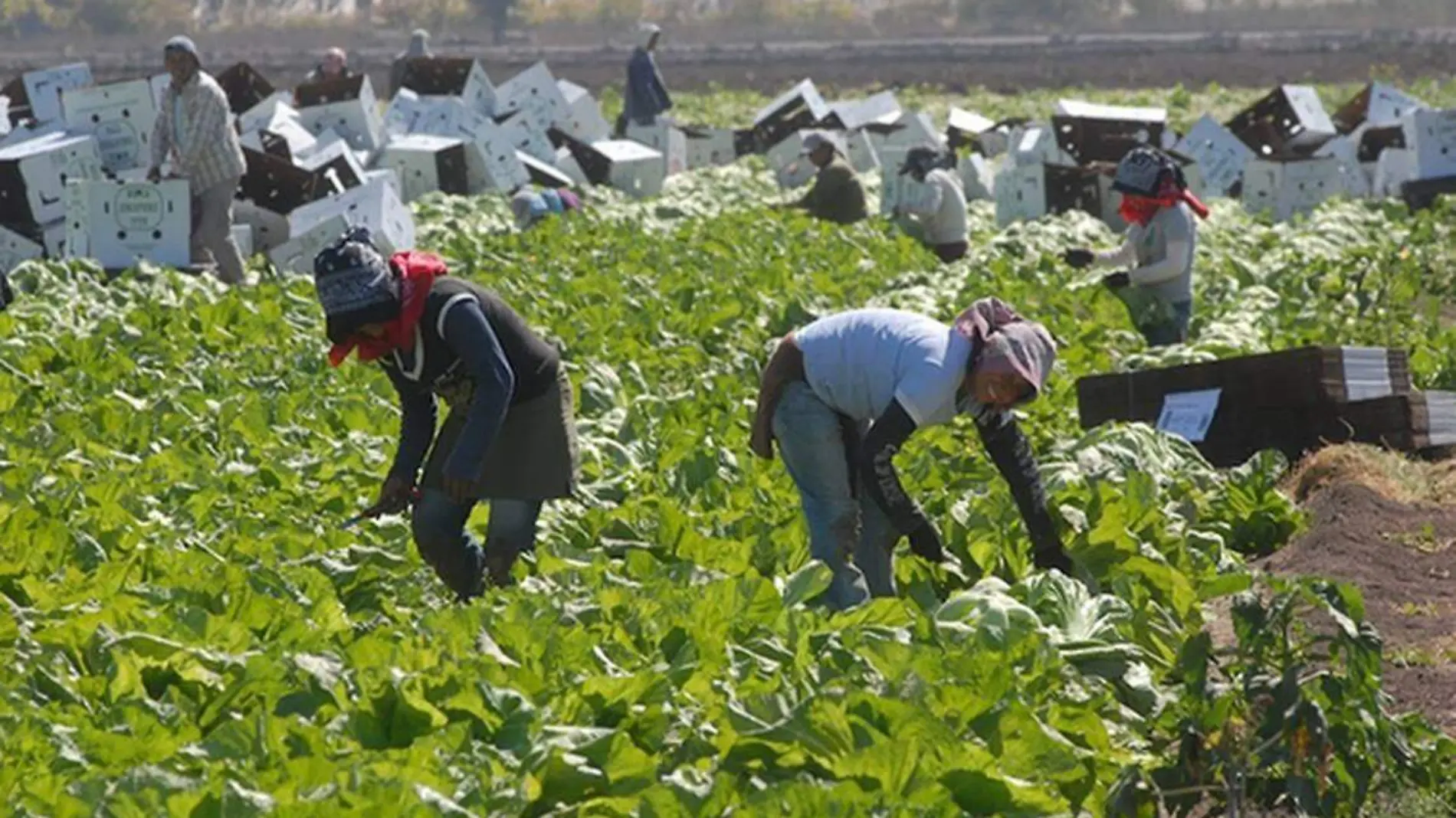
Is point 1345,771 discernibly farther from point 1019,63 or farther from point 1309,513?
point 1019,63

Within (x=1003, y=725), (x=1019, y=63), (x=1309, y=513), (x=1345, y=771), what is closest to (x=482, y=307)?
(x=1003, y=725)

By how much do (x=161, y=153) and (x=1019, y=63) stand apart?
39.9 meters

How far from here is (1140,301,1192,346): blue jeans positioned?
514 inches

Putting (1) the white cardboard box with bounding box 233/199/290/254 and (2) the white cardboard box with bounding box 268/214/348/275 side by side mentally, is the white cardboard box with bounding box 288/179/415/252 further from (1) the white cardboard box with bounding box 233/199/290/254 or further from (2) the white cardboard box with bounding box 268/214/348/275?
(1) the white cardboard box with bounding box 233/199/290/254

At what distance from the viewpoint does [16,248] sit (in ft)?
54.6

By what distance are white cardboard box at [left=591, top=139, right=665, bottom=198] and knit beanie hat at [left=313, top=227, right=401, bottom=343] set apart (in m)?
18.2

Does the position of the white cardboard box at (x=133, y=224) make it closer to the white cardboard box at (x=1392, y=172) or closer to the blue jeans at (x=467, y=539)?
the blue jeans at (x=467, y=539)

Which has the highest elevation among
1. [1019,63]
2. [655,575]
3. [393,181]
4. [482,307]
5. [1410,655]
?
[482,307]

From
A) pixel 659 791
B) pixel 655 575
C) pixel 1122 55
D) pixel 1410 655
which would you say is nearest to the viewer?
pixel 659 791

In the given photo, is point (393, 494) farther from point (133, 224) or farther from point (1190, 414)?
point (133, 224)

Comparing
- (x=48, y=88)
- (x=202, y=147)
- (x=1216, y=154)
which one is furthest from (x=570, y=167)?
(x=202, y=147)

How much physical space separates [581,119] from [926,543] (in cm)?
2039

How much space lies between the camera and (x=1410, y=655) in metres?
7.78

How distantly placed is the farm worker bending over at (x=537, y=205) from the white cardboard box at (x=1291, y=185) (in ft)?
20.6
